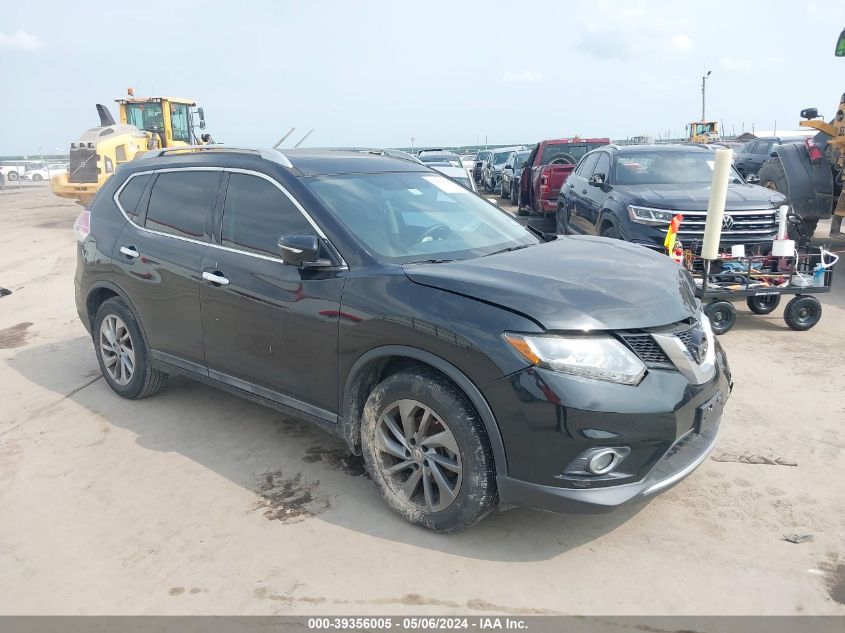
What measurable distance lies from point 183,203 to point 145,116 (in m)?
15.9

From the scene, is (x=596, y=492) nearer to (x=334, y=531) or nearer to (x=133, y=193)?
(x=334, y=531)

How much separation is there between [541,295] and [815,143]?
9080 mm

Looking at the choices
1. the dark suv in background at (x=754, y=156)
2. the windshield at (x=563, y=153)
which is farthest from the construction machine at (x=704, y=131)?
the windshield at (x=563, y=153)

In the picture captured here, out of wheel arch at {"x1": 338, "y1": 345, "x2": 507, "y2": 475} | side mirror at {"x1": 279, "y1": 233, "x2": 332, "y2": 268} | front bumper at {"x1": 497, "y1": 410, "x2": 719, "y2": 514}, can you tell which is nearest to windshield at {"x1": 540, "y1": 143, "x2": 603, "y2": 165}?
side mirror at {"x1": 279, "y1": 233, "x2": 332, "y2": 268}

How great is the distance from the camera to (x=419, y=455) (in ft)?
10.8

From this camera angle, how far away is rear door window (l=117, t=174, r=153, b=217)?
16.2ft

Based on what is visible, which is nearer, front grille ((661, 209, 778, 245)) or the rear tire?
front grille ((661, 209, 778, 245))

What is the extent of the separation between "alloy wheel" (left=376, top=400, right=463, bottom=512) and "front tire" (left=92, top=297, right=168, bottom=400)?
236 cm

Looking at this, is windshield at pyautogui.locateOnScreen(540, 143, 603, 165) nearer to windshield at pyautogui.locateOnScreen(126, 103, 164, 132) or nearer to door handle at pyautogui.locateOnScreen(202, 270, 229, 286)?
windshield at pyautogui.locateOnScreen(126, 103, 164, 132)

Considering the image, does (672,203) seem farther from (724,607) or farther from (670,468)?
(724,607)

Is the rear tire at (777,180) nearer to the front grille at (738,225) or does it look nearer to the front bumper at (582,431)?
the front grille at (738,225)

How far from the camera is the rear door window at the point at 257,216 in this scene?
3861mm

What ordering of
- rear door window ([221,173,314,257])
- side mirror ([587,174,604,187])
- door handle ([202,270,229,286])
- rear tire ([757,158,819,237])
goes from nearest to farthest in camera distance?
rear door window ([221,173,314,257])
door handle ([202,270,229,286])
side mirror ([587,174,604,187])
rear tire ([757,158,819,237])
